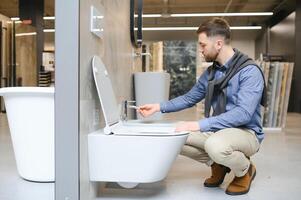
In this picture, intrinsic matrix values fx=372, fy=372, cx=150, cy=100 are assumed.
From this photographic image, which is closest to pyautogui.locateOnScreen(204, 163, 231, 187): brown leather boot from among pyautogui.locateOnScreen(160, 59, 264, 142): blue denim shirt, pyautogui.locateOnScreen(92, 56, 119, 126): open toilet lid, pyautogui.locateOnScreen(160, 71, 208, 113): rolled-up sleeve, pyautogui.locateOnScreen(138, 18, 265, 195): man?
pyautogui.locateOnScreen(138, 18, 265, 195): man

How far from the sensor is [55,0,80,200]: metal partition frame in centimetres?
183

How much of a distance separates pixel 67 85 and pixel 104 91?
40cm

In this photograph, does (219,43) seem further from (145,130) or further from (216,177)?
(216,177)

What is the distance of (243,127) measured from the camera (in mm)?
2391

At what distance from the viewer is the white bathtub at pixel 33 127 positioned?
A: 2480 millimetres

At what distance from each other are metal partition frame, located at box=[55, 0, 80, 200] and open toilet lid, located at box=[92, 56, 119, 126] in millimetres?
248

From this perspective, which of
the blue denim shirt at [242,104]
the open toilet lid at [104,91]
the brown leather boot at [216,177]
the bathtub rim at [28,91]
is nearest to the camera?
the open toilet lid at [104,91]

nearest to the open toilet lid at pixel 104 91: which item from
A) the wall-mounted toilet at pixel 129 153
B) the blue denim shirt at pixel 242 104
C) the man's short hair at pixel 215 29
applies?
the wall-mounted toilet at pixel 129 153

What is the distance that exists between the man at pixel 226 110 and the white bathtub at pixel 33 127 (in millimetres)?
660

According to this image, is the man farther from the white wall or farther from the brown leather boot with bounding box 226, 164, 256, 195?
the white wall

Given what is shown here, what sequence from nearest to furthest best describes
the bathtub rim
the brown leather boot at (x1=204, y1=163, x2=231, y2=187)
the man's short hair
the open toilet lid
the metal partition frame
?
the metal partition frame → the open toilet lid → the man's short hair → the bathtub rim → the brown leather boot at (x1=204, y1=163, x2=231, y2=187)

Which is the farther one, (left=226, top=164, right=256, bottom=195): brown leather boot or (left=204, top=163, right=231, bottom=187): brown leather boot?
(left=204, top=163, right=231, bottom=187): brown leather boot

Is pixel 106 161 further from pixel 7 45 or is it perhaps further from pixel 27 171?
pixel 7 45

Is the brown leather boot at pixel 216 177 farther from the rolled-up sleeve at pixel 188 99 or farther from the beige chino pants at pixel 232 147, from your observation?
the rolled-up sleeve at pixel 188 99
